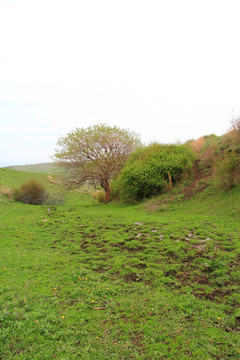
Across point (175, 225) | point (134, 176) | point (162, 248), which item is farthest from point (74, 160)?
point (162, 248)

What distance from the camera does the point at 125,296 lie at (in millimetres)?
5105

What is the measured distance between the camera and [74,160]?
27641 millimetres

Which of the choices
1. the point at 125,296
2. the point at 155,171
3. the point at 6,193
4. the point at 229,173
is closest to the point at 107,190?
the point at 155,171

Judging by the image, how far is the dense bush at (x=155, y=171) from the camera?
19.6 m

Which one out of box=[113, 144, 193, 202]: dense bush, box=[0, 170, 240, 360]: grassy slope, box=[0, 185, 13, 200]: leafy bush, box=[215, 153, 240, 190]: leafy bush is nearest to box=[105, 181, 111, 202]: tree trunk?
box=[113, 144, 193, 202]: dense bush

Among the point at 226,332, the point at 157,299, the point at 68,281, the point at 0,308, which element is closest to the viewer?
the point at 226,332

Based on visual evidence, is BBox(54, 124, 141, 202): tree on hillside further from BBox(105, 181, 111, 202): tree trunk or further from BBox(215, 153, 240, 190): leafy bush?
BBox(215, 153, 240, 190): leafy bush

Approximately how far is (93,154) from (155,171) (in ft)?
32.9

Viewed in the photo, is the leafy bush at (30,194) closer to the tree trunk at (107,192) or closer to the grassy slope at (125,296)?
the tree trunk at (107,192)

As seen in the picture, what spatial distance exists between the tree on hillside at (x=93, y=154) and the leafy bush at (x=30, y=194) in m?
4.47

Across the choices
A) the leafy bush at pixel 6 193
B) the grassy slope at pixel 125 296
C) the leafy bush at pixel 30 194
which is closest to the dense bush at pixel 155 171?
the grassy slope at pixel 125 296

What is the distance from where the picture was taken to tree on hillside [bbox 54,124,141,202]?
2712cm

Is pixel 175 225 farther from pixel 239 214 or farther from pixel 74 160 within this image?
pixel 74 160

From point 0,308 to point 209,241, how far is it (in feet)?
21.4
